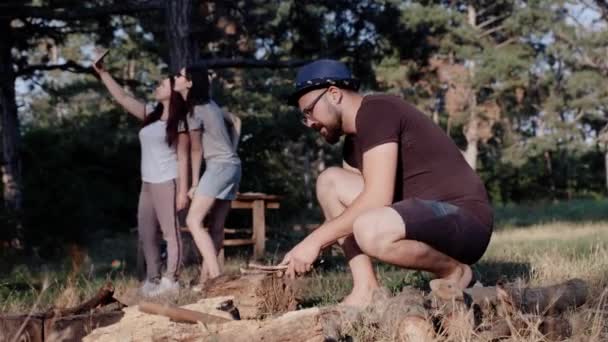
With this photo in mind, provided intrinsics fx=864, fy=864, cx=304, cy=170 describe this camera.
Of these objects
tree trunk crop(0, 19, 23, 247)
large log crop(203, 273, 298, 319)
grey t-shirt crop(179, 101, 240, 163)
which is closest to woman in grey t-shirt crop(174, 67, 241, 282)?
grey t-shirt crop(179, 101, 240, 163)

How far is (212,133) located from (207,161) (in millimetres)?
229

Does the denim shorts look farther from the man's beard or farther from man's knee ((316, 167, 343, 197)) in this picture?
the man's beard

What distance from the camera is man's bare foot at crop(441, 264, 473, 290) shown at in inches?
172

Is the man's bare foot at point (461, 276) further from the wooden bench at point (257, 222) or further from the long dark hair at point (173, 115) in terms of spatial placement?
the wooden bench at point (257, 222)

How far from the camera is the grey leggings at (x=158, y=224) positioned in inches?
272

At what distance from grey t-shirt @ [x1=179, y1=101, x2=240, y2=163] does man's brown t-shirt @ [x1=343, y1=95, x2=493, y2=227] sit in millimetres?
2623

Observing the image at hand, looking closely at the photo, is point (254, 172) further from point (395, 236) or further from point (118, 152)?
point (395, 236)

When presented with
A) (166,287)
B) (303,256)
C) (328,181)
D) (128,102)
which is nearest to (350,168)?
(328,181)

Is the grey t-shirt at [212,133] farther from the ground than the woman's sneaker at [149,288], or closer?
farther from the ground

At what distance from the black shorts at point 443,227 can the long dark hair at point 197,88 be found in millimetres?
3256

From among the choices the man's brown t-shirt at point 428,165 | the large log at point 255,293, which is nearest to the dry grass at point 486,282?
the man's brown t-shirt at point 428,165

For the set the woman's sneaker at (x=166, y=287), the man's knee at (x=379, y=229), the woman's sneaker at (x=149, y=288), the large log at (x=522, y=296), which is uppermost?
the man's knee at (x=379, y=229)

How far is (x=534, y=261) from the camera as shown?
285 inches

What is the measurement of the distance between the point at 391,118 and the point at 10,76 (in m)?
11.0
